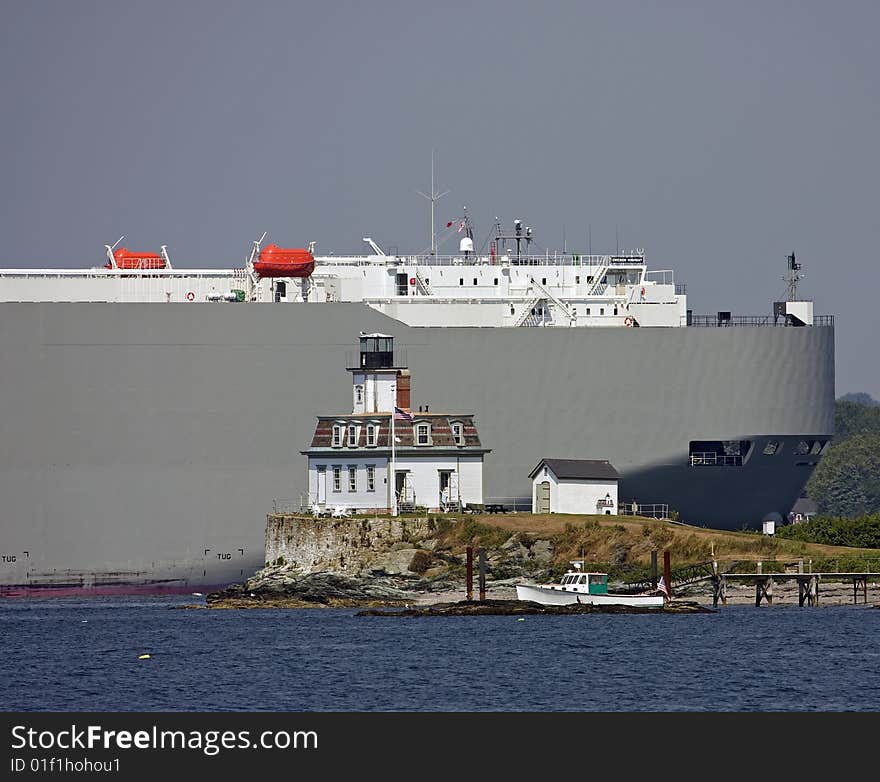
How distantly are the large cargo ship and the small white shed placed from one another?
6351 millimetres

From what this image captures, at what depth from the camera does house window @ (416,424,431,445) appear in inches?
2527

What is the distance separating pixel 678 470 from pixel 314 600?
1761 centimetres

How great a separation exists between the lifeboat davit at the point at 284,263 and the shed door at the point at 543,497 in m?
14.1

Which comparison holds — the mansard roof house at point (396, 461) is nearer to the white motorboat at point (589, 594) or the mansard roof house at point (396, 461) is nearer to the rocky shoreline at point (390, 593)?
the rocky shoreline at point (390, 593)

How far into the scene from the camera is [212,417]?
242 ft

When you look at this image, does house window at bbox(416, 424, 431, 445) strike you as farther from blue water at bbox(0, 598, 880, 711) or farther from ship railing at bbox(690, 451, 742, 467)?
ship railing at bbox(690, 451, 742, 467)

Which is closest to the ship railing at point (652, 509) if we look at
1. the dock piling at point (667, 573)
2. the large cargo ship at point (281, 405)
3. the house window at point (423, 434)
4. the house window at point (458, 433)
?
the large cargo ship at point (281, 405)

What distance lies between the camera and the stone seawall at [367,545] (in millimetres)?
61312

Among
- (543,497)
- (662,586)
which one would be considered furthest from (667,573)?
(543,497)

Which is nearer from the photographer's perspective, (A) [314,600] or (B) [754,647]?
(B) [754,647]

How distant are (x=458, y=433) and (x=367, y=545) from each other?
4.96 m
